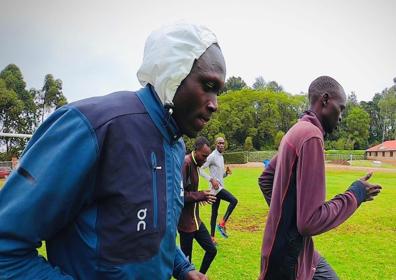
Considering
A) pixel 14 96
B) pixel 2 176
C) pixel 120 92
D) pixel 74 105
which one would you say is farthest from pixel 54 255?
pixel 14 96

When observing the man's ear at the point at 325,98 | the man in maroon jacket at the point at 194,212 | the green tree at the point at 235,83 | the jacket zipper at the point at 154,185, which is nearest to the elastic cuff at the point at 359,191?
the man's ear at the point at 325,98

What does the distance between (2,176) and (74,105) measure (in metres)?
33.7

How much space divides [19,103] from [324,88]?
47172mm

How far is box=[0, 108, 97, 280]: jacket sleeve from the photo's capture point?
4.20 ft

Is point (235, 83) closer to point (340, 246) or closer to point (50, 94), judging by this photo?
point (50, 94)

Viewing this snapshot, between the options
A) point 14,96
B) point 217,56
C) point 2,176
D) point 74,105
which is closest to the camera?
point 74,105

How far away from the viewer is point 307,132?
2.82 meters

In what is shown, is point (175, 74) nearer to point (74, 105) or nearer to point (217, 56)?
point (217, 56)

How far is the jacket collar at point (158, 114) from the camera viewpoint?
1.64 metres

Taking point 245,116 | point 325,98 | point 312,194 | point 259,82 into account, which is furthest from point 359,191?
point 259,82

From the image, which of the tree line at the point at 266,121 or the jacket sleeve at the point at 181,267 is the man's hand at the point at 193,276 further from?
the tree line at the point at 266,121

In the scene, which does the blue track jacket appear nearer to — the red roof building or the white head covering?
the white head covering

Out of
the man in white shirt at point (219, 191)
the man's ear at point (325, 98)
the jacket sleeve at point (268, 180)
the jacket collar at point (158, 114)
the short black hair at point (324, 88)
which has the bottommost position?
the man in white shirt at point (219, 191)

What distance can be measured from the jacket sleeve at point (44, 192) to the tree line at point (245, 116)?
38660 mm
